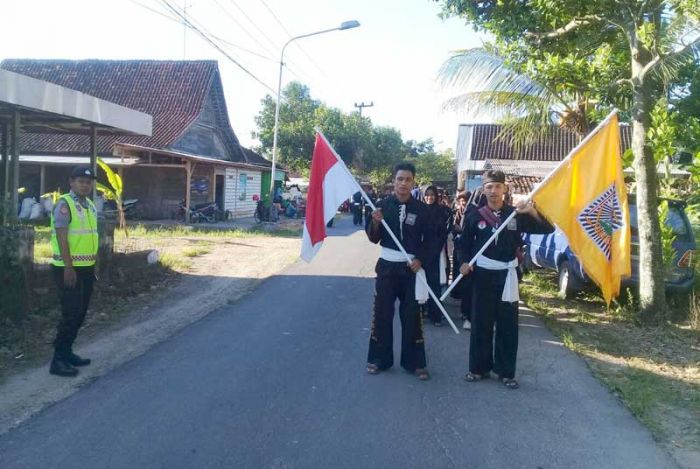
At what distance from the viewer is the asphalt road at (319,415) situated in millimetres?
4086

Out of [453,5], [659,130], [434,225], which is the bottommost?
[434,225]

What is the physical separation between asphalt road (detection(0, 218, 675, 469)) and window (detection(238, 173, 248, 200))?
2296 centimetres

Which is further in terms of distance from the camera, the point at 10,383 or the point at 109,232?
the point at 109,232

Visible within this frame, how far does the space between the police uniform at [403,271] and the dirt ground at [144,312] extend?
2506mm

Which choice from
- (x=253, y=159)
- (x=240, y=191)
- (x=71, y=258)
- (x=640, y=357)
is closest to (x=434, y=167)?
(x=253, y=159)

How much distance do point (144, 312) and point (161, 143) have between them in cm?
1608

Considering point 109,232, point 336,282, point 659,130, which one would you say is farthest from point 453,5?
point 109,232

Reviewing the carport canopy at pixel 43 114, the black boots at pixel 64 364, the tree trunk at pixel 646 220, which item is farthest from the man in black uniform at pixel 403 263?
the carport canopy at pixel 43 114

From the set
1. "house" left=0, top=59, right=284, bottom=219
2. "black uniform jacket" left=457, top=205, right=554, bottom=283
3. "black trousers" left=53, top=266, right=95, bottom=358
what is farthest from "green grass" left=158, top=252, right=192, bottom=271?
"house" left=0, top=59, right=284, bottom=219

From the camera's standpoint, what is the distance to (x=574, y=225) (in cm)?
588

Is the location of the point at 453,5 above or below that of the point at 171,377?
above

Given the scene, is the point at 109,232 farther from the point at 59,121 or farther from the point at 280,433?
the point at 280,433

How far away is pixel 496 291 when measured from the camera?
5.65 meters

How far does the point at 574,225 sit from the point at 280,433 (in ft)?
10.6
